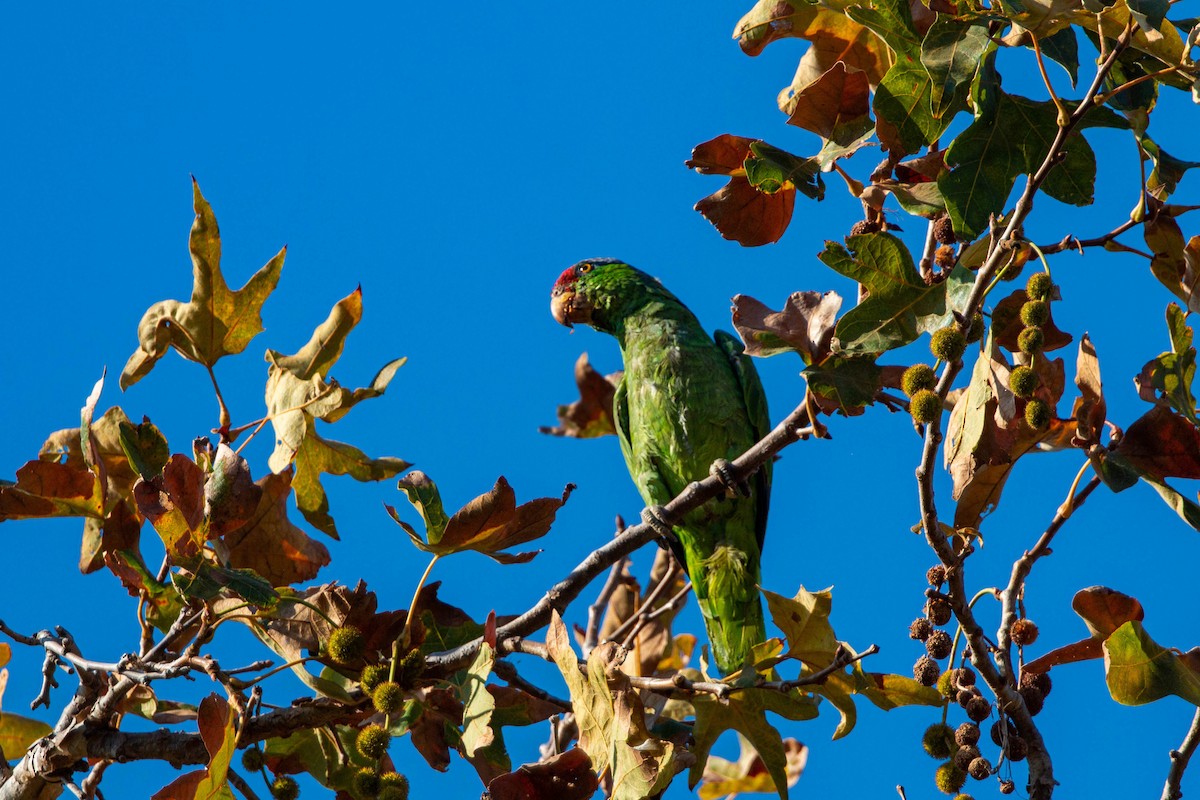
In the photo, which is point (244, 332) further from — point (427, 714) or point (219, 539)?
point (427, 714)

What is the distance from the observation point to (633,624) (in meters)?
4.11

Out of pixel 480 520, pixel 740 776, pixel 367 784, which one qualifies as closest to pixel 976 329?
pixel 480 520

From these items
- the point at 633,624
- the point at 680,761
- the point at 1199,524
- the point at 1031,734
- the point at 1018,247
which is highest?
the point at 633,624

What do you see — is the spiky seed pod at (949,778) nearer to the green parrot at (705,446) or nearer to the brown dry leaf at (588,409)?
the green parrot at (705,446)

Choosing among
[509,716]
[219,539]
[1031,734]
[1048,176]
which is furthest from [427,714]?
[1048,176]

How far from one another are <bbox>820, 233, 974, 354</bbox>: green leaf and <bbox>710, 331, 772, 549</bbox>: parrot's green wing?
271 centimetres

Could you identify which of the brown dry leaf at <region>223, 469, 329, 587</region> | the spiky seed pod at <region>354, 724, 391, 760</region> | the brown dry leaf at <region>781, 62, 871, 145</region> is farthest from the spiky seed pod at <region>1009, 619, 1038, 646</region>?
the brown dry leaf at <region>223, 469, 329, 587</region>

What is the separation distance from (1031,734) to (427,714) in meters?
1.37

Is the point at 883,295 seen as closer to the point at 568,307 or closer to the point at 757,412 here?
the point at 757,412

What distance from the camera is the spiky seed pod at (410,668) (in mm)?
2701

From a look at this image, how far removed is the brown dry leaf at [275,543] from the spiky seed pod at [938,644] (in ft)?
4.94

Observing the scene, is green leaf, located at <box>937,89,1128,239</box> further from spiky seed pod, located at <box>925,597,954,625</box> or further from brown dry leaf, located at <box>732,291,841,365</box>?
spiky seed pod, located at <box>925,597,954,625</box>

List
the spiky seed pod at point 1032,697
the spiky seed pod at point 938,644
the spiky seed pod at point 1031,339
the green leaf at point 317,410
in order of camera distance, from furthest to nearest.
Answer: the green leaf at point 317,410, the spiky seed pod at point 1032,697, the spiky seed pod at point 938,644, the spiky seed pod at point 1031,339

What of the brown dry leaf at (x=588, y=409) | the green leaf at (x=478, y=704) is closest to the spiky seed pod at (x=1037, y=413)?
the green leaf at (x=478, y=704)
